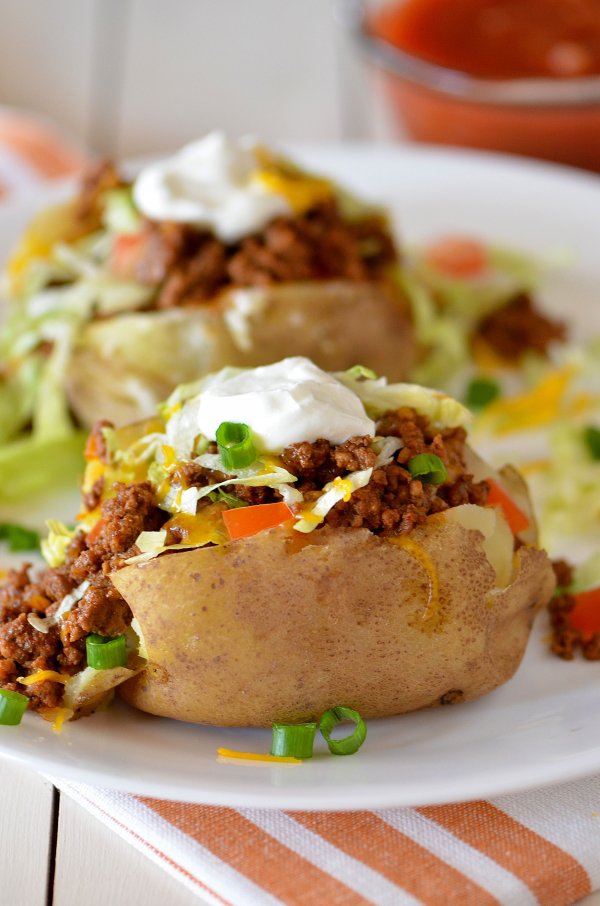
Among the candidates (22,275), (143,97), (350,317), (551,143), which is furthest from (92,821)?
(143,97)

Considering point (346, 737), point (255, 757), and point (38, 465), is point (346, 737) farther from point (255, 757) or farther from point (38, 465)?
Answer: point (38, 465)

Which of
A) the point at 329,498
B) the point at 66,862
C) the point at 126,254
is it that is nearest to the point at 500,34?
the point at 126,254

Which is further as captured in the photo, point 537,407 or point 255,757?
point 537,407

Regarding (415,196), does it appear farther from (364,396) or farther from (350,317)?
(364,396)

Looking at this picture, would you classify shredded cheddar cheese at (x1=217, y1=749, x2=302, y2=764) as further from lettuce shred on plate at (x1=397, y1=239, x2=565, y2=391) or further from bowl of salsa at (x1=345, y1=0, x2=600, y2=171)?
bowl of salsa at (x1=345, y1=0, x2=600, y2=171)

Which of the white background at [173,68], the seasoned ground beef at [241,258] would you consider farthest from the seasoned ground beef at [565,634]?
the white background at [173,68]

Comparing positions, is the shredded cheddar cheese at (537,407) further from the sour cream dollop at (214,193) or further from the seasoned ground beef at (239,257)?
the sour cream dollop at (214,193)
